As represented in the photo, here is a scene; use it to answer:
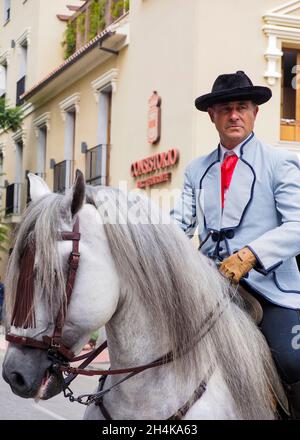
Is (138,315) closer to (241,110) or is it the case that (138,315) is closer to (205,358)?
(205,358)

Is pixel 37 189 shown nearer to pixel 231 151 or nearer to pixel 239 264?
pixel 239 264

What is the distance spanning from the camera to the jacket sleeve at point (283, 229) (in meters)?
3.41

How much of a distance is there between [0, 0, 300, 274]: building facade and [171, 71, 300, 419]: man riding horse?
39.1 feet

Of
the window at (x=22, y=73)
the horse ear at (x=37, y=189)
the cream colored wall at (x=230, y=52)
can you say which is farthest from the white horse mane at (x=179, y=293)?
the window at (x=22, y=73)

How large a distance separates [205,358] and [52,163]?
2195cm

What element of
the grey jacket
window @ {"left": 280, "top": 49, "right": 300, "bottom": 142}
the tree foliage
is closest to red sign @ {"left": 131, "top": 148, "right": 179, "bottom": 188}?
window @ {"left": 280, "top": 49, "right": 300, "bottom": 142}

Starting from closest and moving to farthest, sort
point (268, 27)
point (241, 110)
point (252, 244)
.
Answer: point (252, 244) < point (241, 110) < point (268, 27)

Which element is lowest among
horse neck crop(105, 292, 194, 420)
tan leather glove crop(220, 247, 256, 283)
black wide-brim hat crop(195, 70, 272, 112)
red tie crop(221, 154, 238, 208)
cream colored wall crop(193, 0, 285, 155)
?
horse neck crop(105, 292, 194, 420)

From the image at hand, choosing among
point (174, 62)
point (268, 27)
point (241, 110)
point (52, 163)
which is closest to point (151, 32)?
point (174, 62)

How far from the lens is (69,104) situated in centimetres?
2339

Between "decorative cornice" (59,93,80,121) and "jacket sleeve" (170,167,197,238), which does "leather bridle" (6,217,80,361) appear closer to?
"jacket sleeve" (170,167,197,238)

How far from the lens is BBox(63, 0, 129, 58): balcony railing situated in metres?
21.0

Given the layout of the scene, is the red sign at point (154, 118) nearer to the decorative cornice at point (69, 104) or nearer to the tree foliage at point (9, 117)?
the decorative cornice at point (69, 104)

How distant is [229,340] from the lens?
130 inches
